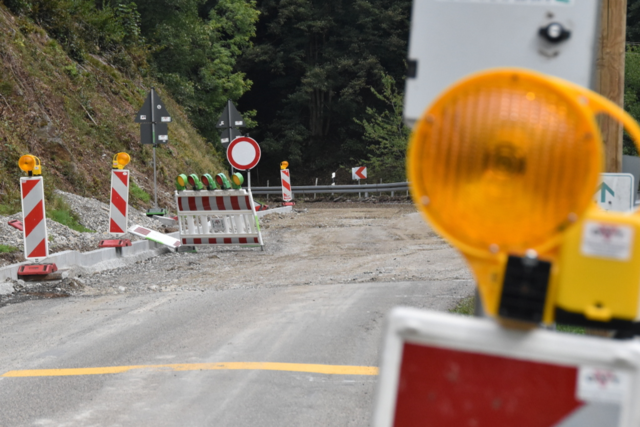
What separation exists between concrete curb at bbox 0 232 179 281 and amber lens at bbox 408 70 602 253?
8.62 meters

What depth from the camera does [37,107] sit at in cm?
1748

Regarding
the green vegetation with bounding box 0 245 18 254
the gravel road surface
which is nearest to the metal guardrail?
the gravel road surface

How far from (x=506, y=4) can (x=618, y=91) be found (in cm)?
314

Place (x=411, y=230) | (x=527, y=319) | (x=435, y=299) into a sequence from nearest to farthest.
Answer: (x=527, y=319) → (x=435, y=299) → (x=411, y=230)

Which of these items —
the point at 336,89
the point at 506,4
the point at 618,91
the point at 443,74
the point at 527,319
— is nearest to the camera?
the point at 527,319

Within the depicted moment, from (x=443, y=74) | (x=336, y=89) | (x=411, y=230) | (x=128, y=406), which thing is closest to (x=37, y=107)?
(x=411, y=230)

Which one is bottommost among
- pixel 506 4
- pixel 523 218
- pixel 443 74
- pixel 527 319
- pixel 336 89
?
pixel 527 319

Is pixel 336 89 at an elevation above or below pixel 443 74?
above

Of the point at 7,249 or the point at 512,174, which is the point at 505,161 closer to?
the point at 512,174

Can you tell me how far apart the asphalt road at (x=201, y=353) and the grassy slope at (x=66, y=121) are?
6985mm

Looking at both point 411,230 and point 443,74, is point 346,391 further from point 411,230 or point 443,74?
point 411,230

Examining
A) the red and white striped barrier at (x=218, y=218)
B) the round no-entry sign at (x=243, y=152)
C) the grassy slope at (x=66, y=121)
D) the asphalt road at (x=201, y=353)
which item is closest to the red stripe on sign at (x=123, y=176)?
the red and white striped barrier at (x=218, y=218)

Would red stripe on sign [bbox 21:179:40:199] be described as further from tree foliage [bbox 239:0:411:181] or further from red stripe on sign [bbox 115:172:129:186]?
tree foliage [bbox 239:0:411:181]

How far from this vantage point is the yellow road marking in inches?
202
